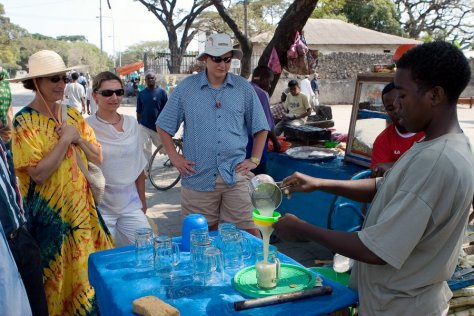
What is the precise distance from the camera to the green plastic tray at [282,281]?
6.14 ft

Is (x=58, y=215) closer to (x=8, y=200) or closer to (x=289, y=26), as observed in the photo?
(x=8, y=200)

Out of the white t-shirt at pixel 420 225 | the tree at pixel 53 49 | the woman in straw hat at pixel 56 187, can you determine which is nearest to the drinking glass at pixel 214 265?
the white t-shirt at pixel 420 225

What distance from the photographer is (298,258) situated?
188 inches

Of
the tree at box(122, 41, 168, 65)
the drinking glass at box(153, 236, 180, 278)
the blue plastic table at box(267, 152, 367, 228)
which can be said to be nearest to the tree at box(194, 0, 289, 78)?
the blue plastic table at box(267, 152, 367, 228)

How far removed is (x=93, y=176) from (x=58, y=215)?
33cm

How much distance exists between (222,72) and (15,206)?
185cm

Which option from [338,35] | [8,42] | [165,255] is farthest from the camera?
[8,42]

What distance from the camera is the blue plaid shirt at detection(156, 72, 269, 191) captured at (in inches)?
136

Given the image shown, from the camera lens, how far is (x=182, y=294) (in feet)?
6.19

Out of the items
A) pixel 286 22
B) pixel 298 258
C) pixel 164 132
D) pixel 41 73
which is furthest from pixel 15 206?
pixel 286 22

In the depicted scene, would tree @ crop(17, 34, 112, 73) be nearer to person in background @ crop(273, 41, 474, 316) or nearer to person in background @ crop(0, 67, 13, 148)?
person in background @ crop(0, 67, 13, 148)

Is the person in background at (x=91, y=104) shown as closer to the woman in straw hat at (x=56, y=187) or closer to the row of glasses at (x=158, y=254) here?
the woman in straw hat at (x=56, y=187)

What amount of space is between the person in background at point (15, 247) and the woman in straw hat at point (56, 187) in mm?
447

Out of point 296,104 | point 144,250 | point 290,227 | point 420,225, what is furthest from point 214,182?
point 296,104
